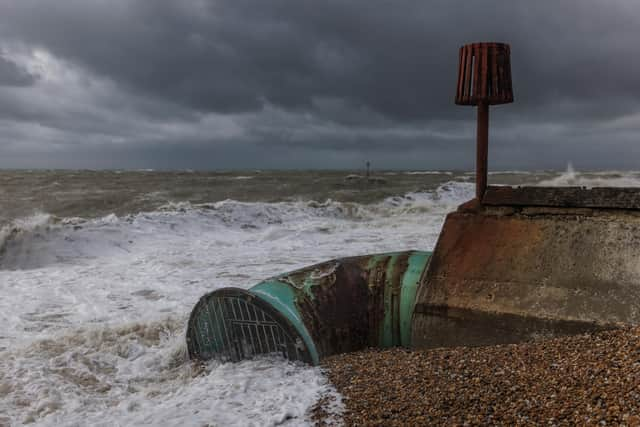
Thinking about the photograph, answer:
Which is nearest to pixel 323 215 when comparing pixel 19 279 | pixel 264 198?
pixel 264 198

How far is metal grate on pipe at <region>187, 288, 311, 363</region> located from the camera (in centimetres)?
307

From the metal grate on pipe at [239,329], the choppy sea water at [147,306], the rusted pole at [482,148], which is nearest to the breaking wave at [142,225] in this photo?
the choppy sea water at [147,306]

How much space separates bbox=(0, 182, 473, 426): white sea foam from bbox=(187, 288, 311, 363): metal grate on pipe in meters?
0.09

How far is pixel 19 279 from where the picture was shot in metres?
7.16

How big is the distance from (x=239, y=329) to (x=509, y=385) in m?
1.79

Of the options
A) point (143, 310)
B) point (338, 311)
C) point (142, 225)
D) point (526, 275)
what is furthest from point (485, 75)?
point (142, 225)

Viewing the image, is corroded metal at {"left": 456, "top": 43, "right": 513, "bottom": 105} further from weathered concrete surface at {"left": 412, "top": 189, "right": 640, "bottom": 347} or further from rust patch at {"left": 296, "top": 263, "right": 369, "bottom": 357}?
rust patch at {"left": 296, "top": 263, "right": 369, "bottom": 357}

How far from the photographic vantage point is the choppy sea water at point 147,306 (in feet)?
9.22

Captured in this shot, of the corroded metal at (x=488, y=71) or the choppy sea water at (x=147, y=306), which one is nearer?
the choppy sea water at (x=147, y=306)

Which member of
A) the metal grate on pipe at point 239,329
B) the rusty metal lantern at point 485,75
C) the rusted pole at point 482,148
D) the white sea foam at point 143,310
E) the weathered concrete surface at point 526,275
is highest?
the rusty metal lantern at point 485,75

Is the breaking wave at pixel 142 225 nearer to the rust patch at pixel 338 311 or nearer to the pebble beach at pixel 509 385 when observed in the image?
the rust patch at pixel 338 311

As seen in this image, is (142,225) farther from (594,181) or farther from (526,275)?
(594,181)

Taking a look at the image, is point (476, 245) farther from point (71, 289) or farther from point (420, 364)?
point (71, 289)

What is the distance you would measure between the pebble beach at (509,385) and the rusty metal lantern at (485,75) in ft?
3.89
